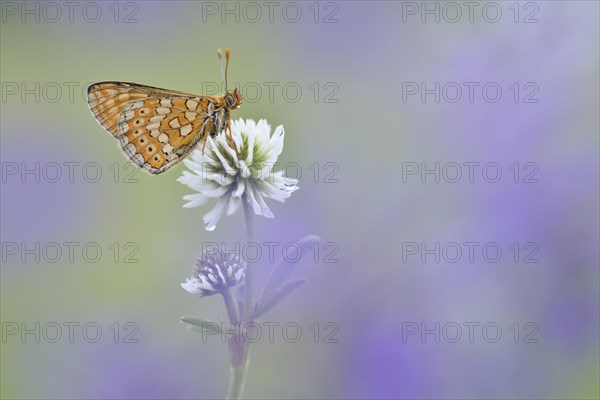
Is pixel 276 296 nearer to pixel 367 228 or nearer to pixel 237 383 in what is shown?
pixel 237 383

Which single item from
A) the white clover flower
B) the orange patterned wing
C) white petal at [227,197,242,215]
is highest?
the orange patterned wing

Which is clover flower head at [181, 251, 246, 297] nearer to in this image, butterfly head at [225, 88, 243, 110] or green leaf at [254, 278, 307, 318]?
green leaf at [254, 278, 307, 318]

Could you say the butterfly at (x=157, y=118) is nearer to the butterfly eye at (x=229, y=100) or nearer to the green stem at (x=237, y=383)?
the butterfly eye at (x=229, y=100)

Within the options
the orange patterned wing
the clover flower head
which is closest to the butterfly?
the orange patterned wing

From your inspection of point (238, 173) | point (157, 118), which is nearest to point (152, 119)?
point (157, 118)

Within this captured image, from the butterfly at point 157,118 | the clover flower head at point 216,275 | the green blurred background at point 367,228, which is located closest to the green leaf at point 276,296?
the clover flower head at point 216,275

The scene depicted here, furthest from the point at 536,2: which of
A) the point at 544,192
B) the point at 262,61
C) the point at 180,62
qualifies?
the point at 180,62
